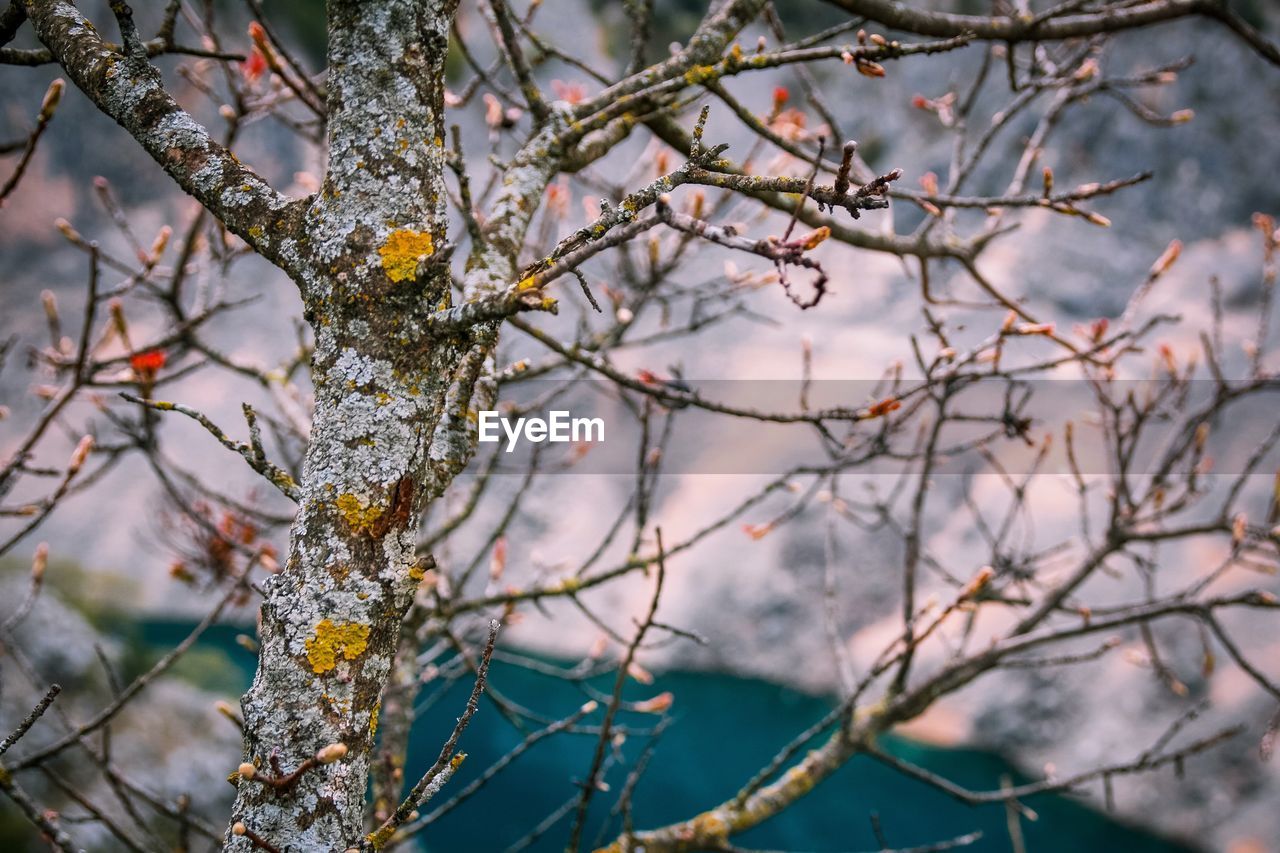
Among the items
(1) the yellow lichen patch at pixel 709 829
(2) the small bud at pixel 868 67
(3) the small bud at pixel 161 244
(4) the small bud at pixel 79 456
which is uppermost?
(3) the small bud at pixel 161 244

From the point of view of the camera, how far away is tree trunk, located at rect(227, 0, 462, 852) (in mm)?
827

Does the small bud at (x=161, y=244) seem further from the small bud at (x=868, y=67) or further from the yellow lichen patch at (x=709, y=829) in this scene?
the yellow lichen patch at (x=709, y=829)

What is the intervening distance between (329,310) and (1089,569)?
2130mm

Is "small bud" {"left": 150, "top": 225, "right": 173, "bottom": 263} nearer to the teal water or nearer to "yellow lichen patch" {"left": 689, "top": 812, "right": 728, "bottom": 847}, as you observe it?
"yellow lichen patch" {"left": 689, "top": 812, "right": 728, "bottom": 847}

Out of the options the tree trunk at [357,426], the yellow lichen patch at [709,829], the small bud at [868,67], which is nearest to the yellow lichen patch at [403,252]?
the tree trunk at [357,426]

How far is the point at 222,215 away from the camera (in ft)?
3.27

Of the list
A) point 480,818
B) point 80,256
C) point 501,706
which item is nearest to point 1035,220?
point 480,818

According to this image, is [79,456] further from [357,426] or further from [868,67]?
[868,67]

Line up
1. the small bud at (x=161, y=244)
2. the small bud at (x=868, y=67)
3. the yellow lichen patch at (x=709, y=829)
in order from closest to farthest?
the small bud at (x=868, y=67) < the yellow lichen patch at (x=709, y=829) < the small bud at (x=161, y=244)

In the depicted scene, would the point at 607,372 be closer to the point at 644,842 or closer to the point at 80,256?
the point at 644,842

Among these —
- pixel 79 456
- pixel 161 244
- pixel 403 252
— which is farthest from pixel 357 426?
pixel 161 244

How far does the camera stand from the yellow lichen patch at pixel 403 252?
923 millimetres

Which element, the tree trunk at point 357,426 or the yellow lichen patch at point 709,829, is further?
the yellow lichen patch at point 709,829

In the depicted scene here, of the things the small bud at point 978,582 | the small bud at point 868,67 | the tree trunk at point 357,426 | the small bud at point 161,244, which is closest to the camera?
the tree trunk at point 357,426
